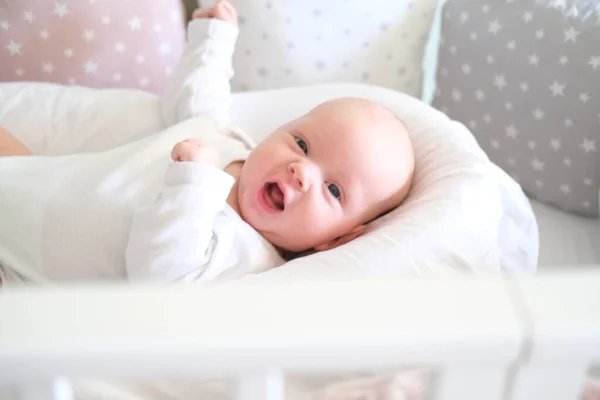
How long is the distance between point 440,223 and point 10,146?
58 centimetres

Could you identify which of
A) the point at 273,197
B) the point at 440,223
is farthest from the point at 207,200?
the point at 440,223

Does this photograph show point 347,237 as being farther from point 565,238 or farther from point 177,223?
point 565,238

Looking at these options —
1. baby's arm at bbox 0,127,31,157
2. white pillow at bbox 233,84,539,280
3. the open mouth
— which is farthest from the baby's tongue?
baby's arm at bbox 0,127,31,157

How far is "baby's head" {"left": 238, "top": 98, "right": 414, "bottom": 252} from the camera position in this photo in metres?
0.73

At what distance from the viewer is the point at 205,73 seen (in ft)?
3.21

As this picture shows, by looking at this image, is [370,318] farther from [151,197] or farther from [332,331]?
[151,197]

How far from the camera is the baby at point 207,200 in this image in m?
0.65

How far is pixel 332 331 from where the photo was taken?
0.29 metres

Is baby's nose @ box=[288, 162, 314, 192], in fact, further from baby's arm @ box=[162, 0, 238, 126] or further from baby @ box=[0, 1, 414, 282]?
baby's arm @ box=[162, 0, 238, 126]

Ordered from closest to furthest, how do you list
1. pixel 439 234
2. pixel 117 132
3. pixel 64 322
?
pixel 64 322 < pixel 439 234 < pixel 117 132

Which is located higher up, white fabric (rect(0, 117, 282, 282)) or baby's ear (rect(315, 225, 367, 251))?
white fabric (rect(0, 117, 282, 282))

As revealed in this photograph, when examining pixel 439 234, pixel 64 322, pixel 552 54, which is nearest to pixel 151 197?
pixel 439 234

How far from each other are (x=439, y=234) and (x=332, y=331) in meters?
0.42

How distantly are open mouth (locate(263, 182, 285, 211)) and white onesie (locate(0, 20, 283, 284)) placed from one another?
0.04 m
